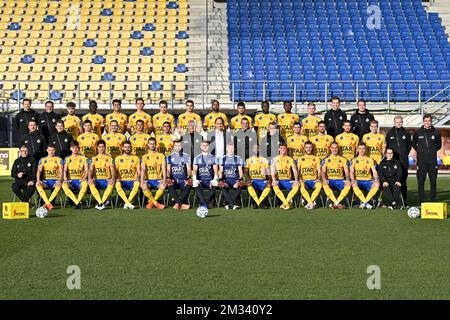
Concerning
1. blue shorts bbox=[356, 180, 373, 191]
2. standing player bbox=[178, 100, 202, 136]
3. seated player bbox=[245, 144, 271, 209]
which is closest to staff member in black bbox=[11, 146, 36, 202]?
standing player bbox=[178, 100, 202, 136]

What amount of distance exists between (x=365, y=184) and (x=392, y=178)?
0.47 m

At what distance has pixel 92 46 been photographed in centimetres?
3158

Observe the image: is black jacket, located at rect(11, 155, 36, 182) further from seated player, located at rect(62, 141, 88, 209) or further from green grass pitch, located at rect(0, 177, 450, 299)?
green grass pitch, located at rect(0, 177, 450, 299)

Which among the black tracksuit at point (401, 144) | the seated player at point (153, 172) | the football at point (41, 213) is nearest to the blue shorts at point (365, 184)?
the black tracksuit at point (401, 144)

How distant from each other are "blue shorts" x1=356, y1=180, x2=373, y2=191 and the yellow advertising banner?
44.0 feet

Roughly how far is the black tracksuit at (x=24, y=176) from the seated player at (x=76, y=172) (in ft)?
1.89

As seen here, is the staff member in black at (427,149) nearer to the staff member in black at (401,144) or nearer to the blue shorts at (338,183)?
the staff member in black at (401,144)

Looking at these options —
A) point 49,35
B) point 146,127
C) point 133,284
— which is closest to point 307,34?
point 49,35

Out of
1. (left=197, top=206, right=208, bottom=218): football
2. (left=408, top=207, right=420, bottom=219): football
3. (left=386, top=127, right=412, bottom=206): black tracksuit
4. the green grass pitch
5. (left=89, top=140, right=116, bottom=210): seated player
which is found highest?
(left=386, top=127, right=412, bottom=206): black tracksuit

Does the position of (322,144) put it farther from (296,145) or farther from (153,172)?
(153,172)

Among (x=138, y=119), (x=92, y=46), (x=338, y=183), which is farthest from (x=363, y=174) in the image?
(x=92, y=46)

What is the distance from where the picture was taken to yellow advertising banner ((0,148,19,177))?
75.5 feet

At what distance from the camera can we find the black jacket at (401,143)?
12906 millimetres
